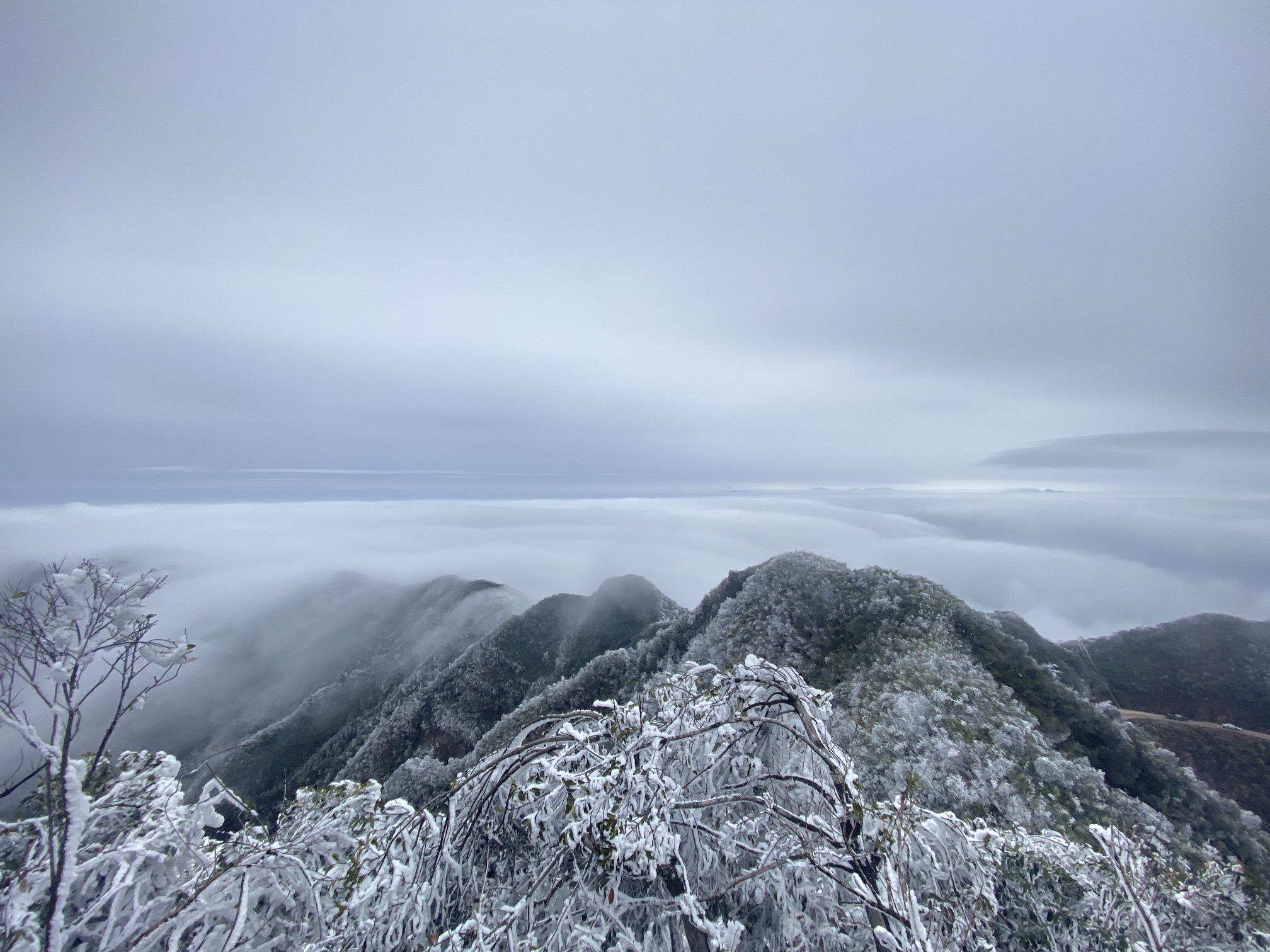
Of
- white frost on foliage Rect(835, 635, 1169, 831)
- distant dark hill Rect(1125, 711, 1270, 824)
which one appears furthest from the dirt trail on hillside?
white frost on foliage Rect(835, 635, 1169, 831)

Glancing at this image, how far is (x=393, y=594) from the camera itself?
15750cm

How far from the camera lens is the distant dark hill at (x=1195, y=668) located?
54.4m

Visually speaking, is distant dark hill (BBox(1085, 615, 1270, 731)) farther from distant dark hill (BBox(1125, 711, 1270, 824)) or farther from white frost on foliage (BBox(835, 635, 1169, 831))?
white frost on foliage (BBox(835, 635, 1169, 831))

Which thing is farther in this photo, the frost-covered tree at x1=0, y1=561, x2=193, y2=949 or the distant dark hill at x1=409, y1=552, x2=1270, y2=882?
the distant dark hill at x1=409, y1=552, x2=1270, y2=882

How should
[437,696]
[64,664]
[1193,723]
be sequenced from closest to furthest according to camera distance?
[64,664], [1193,723], [437,696]

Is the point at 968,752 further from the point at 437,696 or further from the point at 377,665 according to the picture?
the point at 377,665

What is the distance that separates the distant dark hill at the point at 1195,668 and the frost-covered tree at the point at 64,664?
80381 mm

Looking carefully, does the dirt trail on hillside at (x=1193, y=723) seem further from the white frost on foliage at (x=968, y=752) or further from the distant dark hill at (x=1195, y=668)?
the white frost on foliage at (x=968, y=752)

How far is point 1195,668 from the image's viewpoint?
6122 centimetres

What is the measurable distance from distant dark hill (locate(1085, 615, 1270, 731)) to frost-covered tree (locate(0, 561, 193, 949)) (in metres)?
80.4

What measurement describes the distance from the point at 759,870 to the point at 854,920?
0.85m

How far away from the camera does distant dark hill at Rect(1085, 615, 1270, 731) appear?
54.4 meters

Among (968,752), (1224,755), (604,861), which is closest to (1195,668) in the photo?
(1224,755)

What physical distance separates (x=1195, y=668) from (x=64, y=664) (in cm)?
9515
